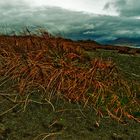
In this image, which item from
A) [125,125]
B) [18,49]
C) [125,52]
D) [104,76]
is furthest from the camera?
[125,52]

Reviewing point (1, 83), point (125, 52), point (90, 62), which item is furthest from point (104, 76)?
point (125, 52)

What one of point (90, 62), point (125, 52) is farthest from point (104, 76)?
point (125, 52)

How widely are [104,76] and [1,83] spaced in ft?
3.74

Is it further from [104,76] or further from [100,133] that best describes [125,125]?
[104,76]

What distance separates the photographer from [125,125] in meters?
4.04

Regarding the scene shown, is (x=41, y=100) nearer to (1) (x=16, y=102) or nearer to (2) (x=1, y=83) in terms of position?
(1) (x=16, y=102)

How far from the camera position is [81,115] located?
4.12 meters

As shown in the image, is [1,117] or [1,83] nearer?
[1,117]

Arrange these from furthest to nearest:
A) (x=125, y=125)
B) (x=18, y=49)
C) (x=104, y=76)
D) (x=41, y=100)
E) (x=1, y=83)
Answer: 1. (x=18, y=49)
2. (x=104, y=76)
3. (x=1, y=83)
4. (x=41, y=100)
5. (x=125, y=125)

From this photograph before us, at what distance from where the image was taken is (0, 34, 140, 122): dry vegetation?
448 centimetres

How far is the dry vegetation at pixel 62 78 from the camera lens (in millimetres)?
4484

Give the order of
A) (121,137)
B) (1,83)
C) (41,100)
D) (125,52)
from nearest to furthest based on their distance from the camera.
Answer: (121,137)
(41,100)
(1,83)
(125,52)

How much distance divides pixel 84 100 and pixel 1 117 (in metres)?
0.88

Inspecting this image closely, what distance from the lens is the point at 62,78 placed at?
486 centimetres
